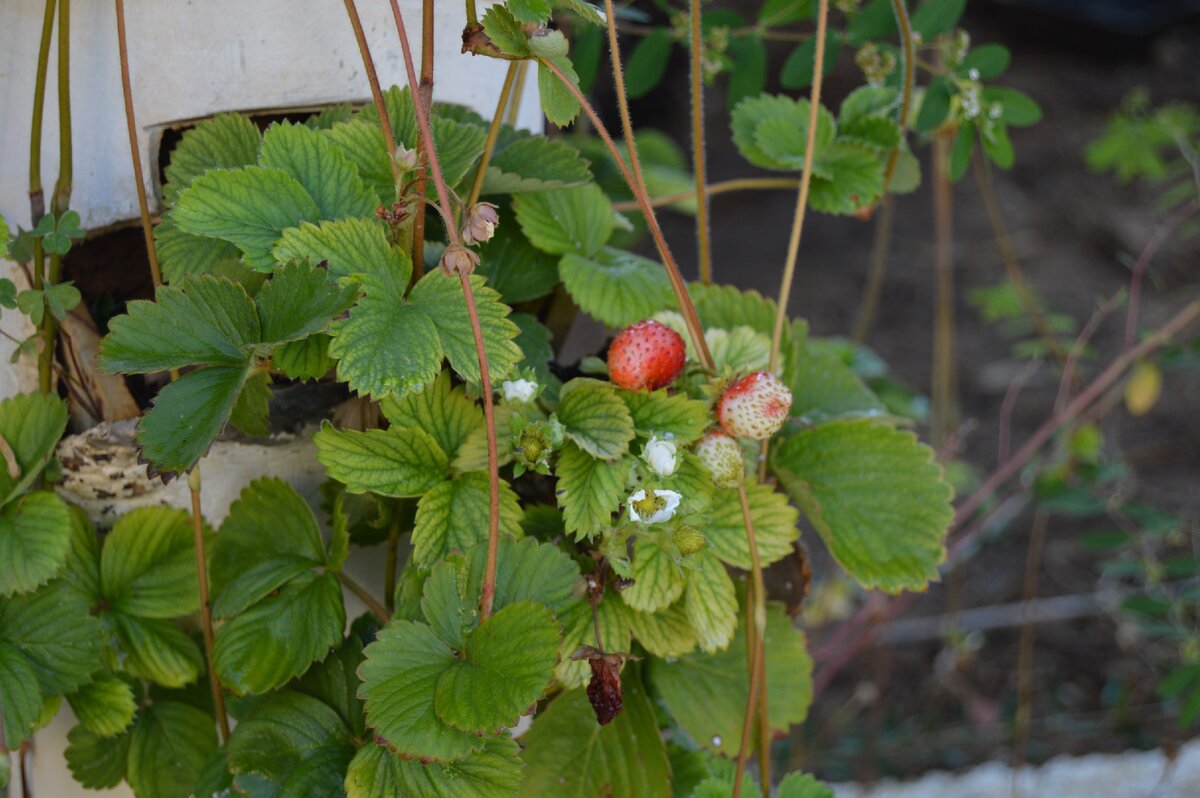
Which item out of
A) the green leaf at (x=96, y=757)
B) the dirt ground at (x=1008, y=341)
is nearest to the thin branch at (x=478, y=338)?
the green leaf at (x=96, y=757)

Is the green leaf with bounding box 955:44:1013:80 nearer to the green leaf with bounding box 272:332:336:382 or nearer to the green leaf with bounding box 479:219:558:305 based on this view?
the green leaf with bounding box 479:219:558:305

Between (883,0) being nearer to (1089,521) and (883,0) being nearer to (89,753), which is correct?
(89,753)

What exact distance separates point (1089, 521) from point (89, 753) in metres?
2.00

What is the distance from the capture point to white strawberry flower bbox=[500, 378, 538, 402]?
0.69 metres

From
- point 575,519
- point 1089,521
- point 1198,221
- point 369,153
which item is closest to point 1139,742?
point 1089,521

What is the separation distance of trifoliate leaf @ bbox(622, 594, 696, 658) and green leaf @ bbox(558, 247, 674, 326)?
20 cm

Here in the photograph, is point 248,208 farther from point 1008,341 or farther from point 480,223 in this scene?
point 1008,341

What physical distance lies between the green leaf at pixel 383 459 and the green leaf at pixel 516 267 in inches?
6.7

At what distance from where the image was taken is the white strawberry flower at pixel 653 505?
0.64 metres

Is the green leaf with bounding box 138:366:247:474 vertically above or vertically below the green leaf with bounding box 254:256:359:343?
below

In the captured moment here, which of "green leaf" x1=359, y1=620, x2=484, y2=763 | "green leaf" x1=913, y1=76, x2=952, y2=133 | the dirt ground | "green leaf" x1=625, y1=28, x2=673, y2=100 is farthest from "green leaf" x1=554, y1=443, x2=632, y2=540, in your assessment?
the dirt ground

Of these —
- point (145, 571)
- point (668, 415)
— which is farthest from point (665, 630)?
point (145, 571)

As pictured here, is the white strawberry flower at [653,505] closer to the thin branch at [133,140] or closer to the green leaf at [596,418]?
the green leaf at [596,418]

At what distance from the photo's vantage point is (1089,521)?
227 cm
